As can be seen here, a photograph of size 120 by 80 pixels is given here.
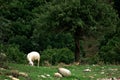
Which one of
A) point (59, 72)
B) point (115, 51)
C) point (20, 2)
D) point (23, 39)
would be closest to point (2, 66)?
point (59, 72)

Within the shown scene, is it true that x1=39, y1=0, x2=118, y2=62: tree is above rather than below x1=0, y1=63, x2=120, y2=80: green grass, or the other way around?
above

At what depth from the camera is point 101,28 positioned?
104 ft

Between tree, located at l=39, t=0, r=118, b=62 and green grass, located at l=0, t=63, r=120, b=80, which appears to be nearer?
green grass, located at l=0, t=63, r=120, b=80

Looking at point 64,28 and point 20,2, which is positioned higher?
point 20,2

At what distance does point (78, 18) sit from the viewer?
30.4m

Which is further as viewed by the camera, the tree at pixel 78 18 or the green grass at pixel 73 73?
the tree at pixel 78 18

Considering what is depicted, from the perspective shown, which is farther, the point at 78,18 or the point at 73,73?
the point at 78,18

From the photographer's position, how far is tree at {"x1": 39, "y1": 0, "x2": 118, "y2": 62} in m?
30.3

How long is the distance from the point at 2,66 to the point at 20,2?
33.7m

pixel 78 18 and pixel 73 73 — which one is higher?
pixel 78 18

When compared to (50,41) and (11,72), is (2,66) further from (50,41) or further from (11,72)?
(50,41)

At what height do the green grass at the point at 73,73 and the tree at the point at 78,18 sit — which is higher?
the tree at the point at 78,18

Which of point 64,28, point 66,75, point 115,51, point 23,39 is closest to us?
point 66,75

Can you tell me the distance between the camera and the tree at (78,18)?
99.5 feet
